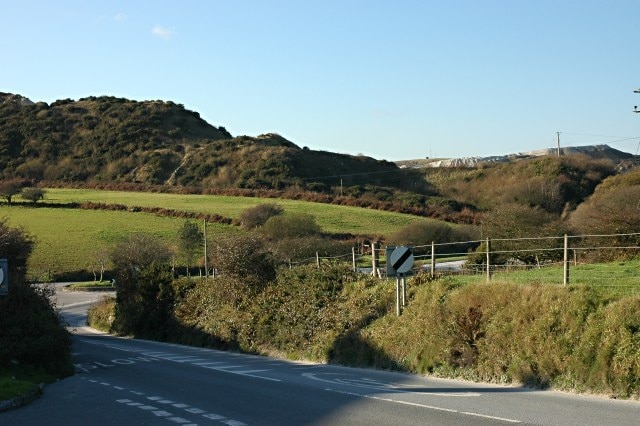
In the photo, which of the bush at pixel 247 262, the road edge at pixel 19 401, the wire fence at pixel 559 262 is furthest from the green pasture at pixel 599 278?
the road edge at pixel 19 401

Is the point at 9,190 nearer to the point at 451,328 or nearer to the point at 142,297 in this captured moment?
the point at 142,297

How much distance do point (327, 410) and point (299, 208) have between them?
69.3 metres

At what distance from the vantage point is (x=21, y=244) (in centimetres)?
3111

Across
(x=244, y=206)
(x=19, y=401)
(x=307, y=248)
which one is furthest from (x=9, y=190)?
(x=19, y=401)

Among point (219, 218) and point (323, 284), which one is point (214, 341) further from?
point (219, 218)

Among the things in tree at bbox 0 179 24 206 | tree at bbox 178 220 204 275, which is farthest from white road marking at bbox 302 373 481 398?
tree at bbox 0 179 24 206

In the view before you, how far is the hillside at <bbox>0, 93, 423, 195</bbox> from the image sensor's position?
404 feet

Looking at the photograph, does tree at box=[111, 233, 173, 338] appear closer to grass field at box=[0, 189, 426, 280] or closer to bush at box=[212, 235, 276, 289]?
bush at box=[212, 235, 276, 289]

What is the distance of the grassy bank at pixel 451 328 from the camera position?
16375 mm

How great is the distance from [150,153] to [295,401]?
12471cm

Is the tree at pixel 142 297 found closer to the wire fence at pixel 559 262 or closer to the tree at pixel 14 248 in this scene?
the wire fence at pixel 559 262

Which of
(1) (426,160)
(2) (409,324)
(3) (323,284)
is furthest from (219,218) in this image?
(1) (426,160)

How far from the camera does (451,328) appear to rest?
20.4 metres

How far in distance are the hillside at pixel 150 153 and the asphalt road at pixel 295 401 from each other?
9175 cm
